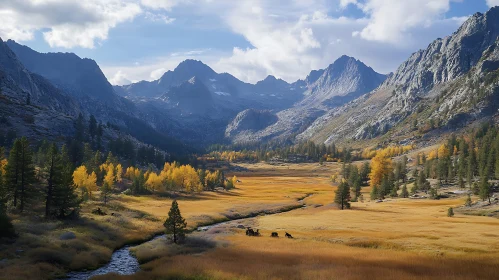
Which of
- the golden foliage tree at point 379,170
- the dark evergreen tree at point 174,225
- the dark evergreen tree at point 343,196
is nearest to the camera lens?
the dark evergreen tree at point 174,225

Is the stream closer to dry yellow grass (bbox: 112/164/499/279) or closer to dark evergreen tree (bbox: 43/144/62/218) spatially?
dry yellow grass (bbox: 112/164/499/279)

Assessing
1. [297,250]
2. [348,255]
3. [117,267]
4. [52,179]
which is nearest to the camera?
[348,255]

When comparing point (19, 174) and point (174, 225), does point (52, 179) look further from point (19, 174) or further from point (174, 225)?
point (174, 225)

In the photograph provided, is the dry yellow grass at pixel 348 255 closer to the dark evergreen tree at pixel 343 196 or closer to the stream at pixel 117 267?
the stream at pixel 117 267

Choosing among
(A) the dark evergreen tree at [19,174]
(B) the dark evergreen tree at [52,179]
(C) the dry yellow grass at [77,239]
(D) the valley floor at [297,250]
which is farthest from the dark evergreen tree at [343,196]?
(A) the dark evergreen tree at [19,174]

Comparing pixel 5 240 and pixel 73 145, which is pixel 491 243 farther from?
pixel 73 145

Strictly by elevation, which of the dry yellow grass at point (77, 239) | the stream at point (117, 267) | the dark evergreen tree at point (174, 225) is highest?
the dark evergreen tree at point (174, 225)

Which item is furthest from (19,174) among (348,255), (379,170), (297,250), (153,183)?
(379,170)

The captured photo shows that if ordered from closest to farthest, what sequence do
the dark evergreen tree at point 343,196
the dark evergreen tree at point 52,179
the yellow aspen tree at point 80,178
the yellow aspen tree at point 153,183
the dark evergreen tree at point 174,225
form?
1. the dark evergreen tree at point 174,225
2. the dark evergreen tree at point 52,179
3. the yellow aspen tree at point 80,178
4. the dark evergreen tree at point 343,196
5. the yellow aspen tree at point 153,183

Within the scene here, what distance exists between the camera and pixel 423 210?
270 feet

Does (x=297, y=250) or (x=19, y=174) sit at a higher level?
(x=19, y=174)

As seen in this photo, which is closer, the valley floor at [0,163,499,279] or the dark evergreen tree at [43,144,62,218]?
the valley floor at [0,163,499,279]

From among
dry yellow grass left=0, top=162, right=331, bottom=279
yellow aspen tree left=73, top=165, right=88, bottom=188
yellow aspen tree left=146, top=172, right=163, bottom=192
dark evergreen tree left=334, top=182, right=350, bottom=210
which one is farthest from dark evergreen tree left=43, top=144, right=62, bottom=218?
dark evergreen tree left=334, top=182, right=350, bottom=210

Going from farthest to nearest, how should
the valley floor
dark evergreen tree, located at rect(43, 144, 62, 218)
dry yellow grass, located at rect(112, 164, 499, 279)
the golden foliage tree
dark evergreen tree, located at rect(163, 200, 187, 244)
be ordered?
the golden foliage tree < dark evergreen tree, located at rect(43, 144, 62, 218) < dark evergreen tree, located at rect(163, 200, 187, 244) < the valley floor < dry yellow grass, located at rect(112, 164, 499, 279)
